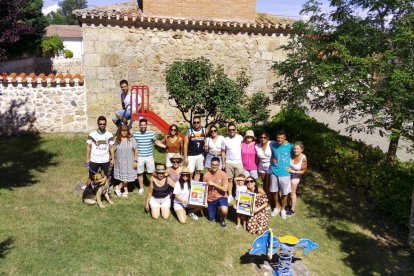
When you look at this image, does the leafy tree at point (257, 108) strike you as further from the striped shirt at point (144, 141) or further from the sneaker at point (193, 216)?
the sneaker at point (193, 216)

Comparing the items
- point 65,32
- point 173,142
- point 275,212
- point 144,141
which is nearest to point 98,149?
point 144,141

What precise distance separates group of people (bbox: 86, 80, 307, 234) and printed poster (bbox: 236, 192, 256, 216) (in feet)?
0.33

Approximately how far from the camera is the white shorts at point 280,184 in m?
7.87

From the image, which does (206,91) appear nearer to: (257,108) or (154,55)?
(257,108)

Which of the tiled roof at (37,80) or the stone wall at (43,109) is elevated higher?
the tiled roof at (37,80)

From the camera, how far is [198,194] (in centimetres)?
756

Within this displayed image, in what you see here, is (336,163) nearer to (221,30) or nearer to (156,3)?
(221,30)

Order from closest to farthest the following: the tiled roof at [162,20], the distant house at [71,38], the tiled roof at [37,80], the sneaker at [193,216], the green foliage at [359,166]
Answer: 1. the sneaker at [193,216]
2. the green foliage at [359,166]
3. the tiled roof at [162,20]
4. the tiled roof at [37,80]
5. the distant house at [71,38]

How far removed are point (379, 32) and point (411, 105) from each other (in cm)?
220

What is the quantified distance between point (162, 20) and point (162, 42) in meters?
0.79

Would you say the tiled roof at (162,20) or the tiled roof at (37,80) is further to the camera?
the tiled roof at (37,80)

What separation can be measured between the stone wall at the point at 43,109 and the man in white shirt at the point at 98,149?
5.52 metres

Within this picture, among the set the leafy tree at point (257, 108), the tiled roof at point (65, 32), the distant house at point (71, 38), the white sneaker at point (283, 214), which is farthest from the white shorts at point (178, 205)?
the tiled roof at point (65, 32)

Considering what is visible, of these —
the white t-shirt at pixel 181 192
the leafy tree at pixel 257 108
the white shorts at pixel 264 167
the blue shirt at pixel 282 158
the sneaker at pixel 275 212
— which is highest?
the leafy tree at pixel 257 108
